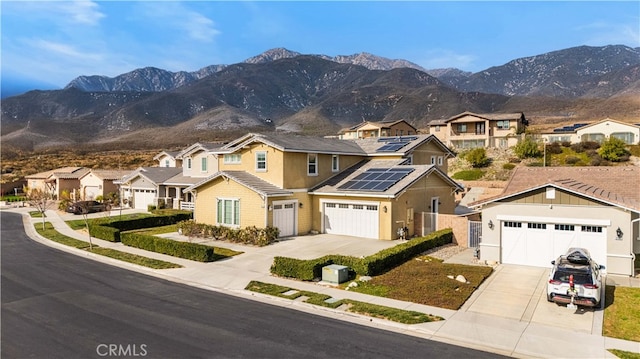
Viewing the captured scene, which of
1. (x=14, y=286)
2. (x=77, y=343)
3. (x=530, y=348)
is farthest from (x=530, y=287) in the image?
(x=14, y=286)

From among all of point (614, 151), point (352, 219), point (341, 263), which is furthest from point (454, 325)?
point (614, 151)

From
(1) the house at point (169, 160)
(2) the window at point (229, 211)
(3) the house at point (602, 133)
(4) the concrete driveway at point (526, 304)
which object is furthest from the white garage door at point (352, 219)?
(3) the house at point (602, 133)

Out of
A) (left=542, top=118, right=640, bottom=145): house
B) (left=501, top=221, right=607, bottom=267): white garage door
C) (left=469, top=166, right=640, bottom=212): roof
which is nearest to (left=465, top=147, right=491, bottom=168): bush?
Answer: (left=542, top=118, right=640, bottom=145): house

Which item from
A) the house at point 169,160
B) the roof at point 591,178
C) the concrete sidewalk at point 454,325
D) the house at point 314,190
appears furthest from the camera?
the house at point 169,160

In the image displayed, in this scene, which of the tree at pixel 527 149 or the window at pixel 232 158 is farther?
the tree at pixel 527 149

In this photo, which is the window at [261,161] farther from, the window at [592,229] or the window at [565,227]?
the window at [592,229]

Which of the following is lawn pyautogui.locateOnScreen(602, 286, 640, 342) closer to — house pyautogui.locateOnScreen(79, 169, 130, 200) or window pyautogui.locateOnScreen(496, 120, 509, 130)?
house pyautogui.locateOnScreen(79, 169, 130, 200)

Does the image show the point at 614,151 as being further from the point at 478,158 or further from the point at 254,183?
the point at 254,183
